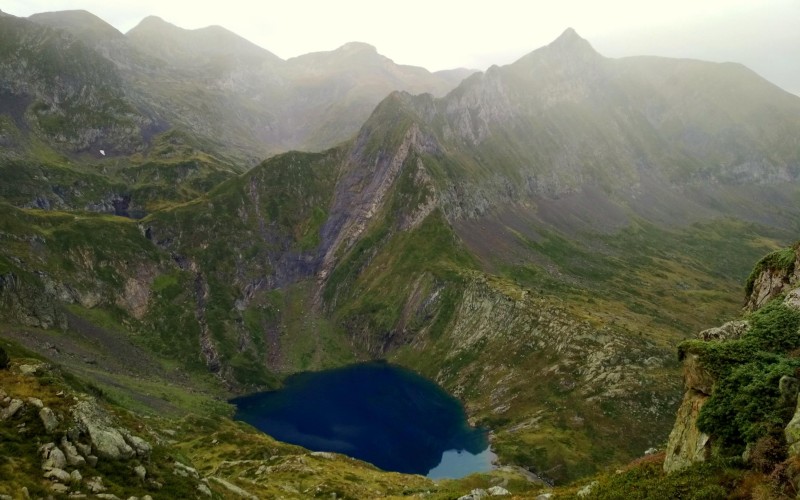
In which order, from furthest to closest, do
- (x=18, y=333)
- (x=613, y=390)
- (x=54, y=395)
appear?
(x=18, y=333) < (x=613, y=390) < (x=54, y=395)

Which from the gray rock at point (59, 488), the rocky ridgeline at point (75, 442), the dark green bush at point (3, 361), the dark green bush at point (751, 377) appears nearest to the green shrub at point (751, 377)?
the dark green bush at point (751, 377)

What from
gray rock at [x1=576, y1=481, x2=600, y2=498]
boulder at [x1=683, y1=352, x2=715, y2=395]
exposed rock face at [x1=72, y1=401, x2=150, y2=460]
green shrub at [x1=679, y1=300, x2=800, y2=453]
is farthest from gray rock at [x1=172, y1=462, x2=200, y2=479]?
boulder at [x1=683, y1=352, x2=715, y2=395]

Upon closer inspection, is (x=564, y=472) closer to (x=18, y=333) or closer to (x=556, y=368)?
(x=556, y=368)

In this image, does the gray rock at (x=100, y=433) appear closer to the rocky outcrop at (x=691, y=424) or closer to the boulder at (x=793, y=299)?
the rocky outcrop at (x=691, y=424)

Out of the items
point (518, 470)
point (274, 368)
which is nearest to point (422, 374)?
point (274, 368)

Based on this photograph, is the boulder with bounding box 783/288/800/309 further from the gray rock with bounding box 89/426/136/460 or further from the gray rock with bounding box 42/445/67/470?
the gray rock with bounding box 42/445/67/470

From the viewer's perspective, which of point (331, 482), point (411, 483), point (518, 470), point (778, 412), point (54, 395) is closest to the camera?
point (778, 412)
